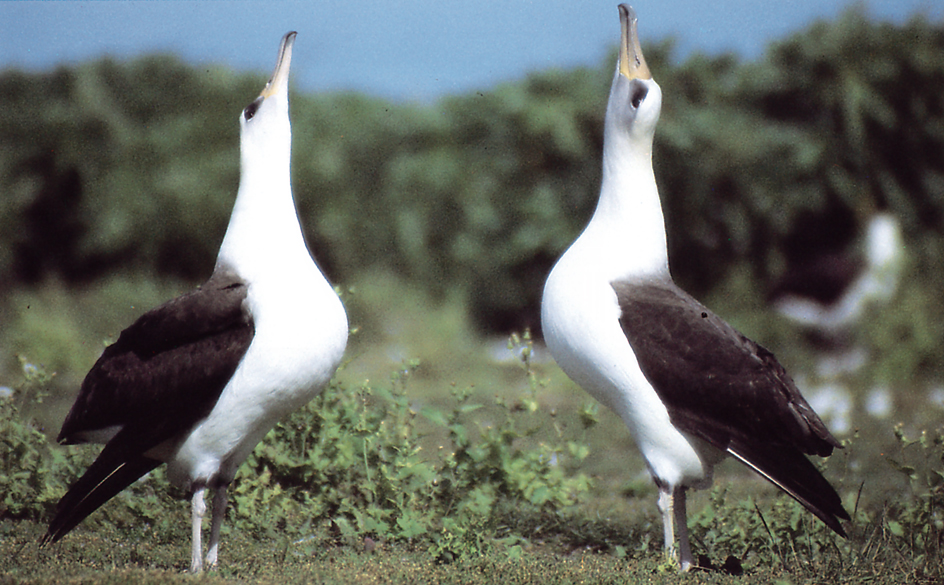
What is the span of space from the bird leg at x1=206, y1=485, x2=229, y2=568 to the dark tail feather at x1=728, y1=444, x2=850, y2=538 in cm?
211

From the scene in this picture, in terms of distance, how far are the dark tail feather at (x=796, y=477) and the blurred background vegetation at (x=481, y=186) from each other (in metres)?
6.11

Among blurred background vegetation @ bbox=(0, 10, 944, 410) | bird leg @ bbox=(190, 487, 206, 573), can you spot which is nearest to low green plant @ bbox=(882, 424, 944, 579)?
bird leg @ bbox=(190, 487, 206, 573)

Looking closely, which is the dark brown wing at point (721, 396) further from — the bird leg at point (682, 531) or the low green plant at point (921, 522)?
the low green plant at point (921, 522)

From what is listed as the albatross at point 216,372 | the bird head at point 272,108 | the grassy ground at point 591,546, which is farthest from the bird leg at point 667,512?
the bird head at point 272,108

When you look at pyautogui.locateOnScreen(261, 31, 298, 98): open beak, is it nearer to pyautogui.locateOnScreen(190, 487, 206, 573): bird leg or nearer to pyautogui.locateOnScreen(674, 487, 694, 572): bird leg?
pyautogui.locateOnScreen(190, 487, 206, 573): bird leg

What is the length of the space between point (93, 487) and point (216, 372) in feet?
2.38

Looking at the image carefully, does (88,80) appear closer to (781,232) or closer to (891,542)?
(781,232)

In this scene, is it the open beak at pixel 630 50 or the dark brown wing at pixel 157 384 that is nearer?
the dark brown wing at pixel 157 384

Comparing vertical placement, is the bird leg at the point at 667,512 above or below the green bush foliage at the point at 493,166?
above

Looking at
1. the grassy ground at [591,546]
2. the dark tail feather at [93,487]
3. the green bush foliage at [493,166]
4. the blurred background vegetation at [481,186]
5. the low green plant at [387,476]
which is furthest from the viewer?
the green bush foliage at [493,166]

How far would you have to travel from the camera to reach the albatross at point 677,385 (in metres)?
4.07

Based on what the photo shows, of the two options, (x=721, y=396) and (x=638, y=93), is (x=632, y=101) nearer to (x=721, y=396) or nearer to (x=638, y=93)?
(x=638, y=93)

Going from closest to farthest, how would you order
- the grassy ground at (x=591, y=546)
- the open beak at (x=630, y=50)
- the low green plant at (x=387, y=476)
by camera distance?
the grassy ground at (x=591, y=546) < the open beak at (x=630, y=50) < the low green plant at (x=387, y=476)

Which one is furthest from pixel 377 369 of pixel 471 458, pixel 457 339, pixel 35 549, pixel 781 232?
pixel 35 549
